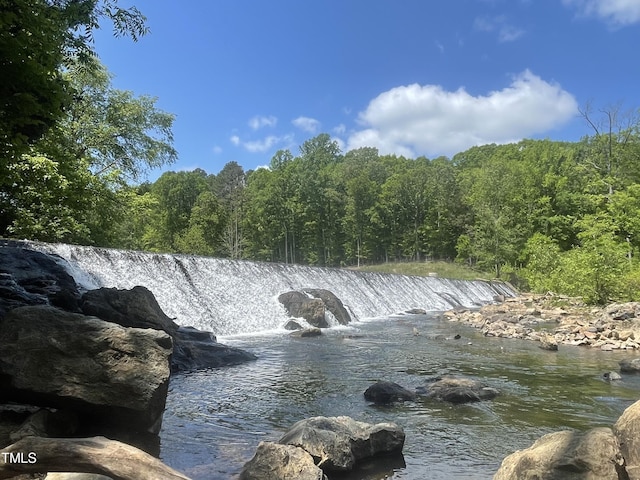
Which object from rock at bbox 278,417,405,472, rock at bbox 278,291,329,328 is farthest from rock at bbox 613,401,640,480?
rock at bbox 278,291,329,328

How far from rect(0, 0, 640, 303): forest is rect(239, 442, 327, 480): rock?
18.1 ft

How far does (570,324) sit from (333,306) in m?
9.75

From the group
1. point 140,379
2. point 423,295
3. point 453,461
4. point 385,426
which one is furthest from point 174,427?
point 423,295

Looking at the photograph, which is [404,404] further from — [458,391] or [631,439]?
[631,439]

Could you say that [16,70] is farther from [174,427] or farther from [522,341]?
[522,341]

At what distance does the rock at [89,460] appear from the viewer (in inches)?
143

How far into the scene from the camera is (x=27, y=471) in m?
3.75

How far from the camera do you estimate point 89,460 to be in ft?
12.2

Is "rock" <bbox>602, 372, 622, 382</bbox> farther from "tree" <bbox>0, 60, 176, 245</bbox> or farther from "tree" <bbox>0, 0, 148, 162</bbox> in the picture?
"tree" <bbox>0, 60, 176, 245</bbox>

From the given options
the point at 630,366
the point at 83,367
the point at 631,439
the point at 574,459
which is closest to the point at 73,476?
the point at 83,367

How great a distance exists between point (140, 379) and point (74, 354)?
0.80 m

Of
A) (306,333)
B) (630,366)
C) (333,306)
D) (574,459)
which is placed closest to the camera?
(574,459)

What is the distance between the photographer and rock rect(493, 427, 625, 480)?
13.0 feet

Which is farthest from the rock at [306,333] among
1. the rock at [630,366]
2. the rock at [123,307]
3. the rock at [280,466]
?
the rock at [280,466]
